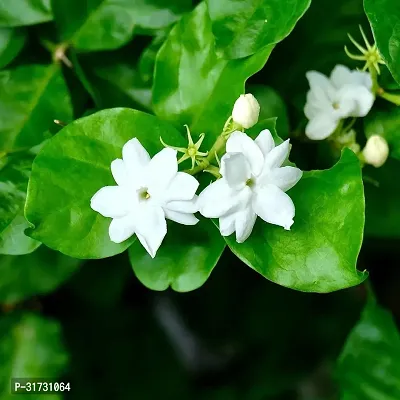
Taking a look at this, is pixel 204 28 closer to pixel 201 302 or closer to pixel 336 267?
pixel 336 267

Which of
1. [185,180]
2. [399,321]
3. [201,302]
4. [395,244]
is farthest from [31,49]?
[399,321]

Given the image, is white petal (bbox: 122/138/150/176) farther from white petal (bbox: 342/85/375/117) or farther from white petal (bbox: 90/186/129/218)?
white petal (bbox: 342/85/375/117)

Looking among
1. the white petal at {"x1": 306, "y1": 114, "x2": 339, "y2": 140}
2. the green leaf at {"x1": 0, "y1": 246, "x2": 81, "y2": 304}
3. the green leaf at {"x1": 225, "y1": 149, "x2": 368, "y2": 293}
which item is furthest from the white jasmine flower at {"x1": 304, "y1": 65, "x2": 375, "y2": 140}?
the green leaf at {"x1": 0, "y1": 246, "x2": 81, "y2": 304}

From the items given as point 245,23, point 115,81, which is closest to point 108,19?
point 115,81

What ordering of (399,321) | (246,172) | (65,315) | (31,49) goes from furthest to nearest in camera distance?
(399,321) → (65,315) → (31,49) → (246,172)

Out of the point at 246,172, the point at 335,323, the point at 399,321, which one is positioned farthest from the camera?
the point at 399,321

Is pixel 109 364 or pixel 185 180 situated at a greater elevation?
pixel 185 180

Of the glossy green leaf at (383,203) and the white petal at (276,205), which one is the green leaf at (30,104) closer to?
the white petal at (276,205)
